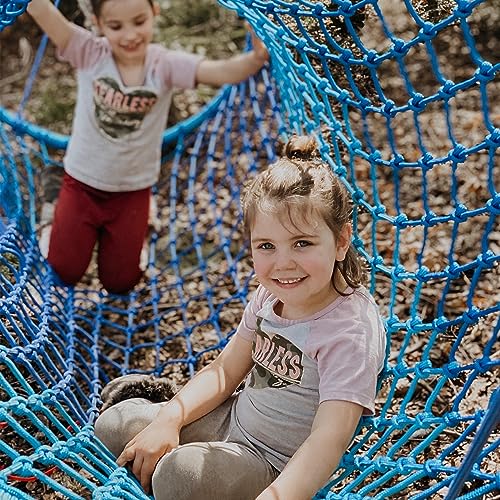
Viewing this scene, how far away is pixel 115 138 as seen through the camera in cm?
275

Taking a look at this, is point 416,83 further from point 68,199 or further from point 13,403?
point 13,403

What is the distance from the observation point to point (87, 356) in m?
2.51

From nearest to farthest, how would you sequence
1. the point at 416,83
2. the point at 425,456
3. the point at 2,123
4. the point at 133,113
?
the point at 425,456 < the point at 133,113 < the point at 2,123 < the point at 416,83

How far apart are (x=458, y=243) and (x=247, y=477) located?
1.49 metres

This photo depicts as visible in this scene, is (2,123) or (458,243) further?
(2,123)

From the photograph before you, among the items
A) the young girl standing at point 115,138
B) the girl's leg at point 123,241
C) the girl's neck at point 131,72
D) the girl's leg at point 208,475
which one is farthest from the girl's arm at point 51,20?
the girl's leg at point 208,475

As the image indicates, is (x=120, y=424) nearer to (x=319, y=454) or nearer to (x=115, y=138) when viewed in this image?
(x=319, y=454)

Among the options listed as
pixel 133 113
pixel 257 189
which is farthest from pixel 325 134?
pixel 133 113

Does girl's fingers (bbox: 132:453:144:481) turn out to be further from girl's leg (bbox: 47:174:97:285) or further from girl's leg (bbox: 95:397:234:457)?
girl's leg (bbox: 47:174:97:285)

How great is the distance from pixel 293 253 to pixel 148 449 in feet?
1.66

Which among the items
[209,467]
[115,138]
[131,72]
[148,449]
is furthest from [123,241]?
[209,467]

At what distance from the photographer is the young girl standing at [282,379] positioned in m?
1.62

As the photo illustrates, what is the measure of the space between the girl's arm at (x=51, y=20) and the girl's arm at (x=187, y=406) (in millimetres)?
1255

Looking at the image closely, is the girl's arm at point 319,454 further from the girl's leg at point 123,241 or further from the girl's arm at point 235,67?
the girl's arm at point 235,67
